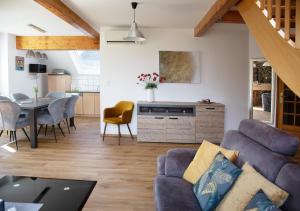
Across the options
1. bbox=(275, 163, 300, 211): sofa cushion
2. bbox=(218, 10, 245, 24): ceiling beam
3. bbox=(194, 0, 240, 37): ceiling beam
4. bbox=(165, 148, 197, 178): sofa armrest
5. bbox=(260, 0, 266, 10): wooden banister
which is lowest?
bbox=(165, 148, 197, 178): sofa armrest

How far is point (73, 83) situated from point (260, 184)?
8.71 metres

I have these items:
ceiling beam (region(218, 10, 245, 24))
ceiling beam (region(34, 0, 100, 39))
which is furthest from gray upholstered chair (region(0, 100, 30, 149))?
ceiling beam (region(218, 10, 245, 24))

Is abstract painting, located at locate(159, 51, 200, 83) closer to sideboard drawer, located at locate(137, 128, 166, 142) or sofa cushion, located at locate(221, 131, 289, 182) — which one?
sideboard drawer, located at locate(137, 128, 166, 142)

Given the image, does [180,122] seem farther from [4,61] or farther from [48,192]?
[4,61]

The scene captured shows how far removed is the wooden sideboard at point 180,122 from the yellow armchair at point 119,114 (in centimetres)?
24

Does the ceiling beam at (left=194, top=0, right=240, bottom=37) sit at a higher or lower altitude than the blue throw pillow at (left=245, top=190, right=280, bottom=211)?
higher

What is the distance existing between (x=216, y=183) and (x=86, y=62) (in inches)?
327

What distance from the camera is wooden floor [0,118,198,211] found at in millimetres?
3072

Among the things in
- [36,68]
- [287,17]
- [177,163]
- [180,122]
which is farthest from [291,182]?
[36,68]

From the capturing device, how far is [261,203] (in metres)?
1.50

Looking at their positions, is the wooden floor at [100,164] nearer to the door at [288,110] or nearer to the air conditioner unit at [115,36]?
the air conditioner unit at [115,36]

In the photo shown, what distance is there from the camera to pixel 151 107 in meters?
5.72

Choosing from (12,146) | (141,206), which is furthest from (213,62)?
(12,146)

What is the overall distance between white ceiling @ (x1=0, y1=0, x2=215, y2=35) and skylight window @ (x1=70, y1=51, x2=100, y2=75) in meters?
2.94
